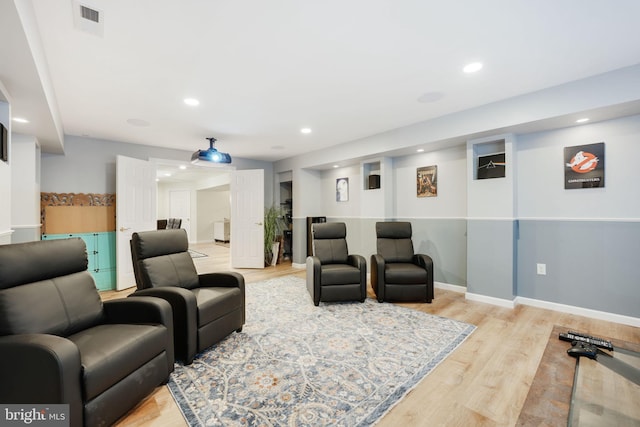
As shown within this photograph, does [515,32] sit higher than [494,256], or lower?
higher

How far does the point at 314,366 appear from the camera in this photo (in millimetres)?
2162

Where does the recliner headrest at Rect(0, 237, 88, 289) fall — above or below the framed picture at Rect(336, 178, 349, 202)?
below

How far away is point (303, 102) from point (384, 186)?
2180 mm

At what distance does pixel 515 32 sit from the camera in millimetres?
2004

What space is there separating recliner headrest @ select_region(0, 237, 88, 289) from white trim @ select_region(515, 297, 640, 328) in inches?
180

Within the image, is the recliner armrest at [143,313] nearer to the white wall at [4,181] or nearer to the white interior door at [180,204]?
the white wall at [4,181]

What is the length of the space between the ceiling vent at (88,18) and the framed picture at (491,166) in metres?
4.07

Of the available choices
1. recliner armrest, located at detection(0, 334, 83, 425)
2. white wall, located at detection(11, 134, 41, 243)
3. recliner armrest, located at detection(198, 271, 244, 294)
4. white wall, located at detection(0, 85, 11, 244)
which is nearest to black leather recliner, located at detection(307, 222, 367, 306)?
recliner armrest, located at detection(198, 271, 244, 294)

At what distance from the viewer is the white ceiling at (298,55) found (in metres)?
1.78

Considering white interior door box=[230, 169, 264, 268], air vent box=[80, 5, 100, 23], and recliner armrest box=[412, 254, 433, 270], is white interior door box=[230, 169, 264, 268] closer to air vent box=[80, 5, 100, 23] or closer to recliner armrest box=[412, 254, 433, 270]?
recliner armrest box=[412, 254, 433, 270]

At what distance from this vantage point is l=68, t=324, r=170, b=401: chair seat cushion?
1419 millimetres

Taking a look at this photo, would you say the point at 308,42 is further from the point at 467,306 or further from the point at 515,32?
the point at 467,306

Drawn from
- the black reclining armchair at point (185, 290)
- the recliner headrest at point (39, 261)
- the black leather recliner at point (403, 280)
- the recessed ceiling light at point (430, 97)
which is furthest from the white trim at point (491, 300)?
the recliner headrest at point (39, 261)

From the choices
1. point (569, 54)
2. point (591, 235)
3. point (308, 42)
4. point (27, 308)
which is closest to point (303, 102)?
point (308, 42)
